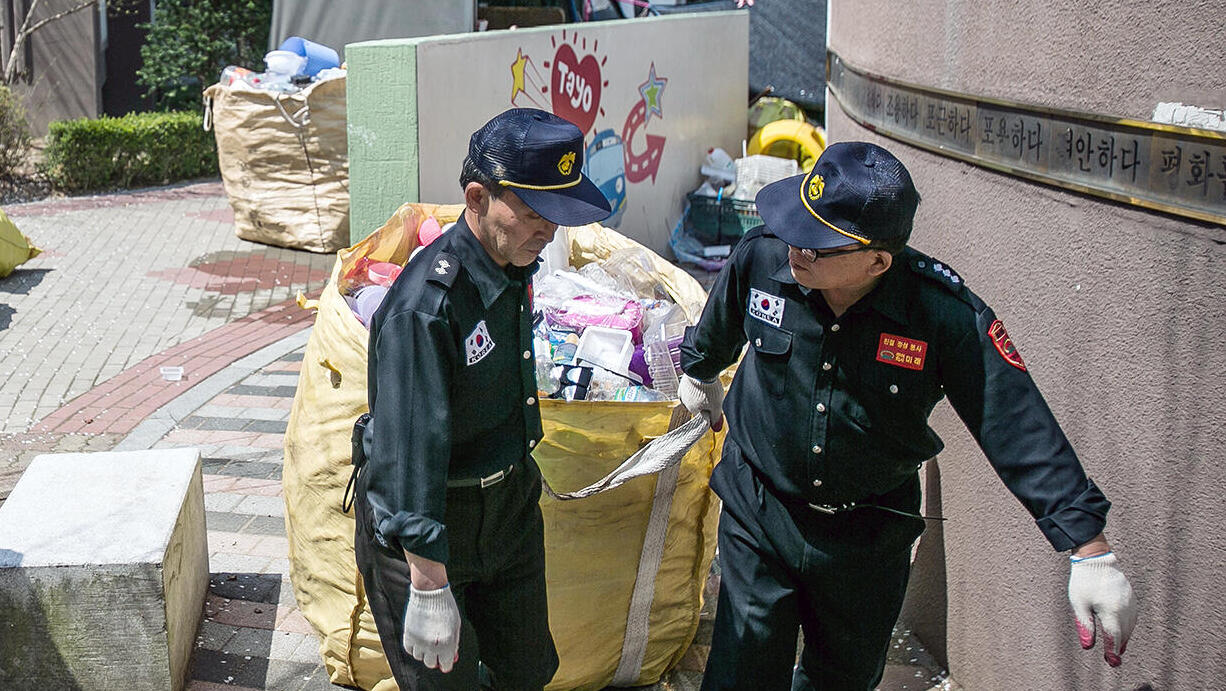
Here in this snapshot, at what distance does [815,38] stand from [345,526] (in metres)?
11.2

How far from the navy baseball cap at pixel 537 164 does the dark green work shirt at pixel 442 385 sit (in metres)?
0.18

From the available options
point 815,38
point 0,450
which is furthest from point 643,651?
point 815,38

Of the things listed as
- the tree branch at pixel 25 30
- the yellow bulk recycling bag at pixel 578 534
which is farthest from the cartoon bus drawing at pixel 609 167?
the tree branch at pixel 25 30

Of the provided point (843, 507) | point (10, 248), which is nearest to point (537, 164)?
point (843, 507)

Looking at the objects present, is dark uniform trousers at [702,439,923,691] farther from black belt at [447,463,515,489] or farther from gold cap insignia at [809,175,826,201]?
gold cap insignia at [809,175,826,201]

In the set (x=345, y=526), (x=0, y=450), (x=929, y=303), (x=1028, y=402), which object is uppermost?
(x=929, y=303)

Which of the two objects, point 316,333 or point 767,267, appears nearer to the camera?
point 767,267

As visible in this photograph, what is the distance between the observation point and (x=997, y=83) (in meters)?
3.24

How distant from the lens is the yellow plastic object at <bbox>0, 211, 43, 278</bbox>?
7.71 meters

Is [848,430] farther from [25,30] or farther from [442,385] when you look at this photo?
[25,30]

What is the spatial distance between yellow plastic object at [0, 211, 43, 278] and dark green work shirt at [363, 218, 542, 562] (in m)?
6.11

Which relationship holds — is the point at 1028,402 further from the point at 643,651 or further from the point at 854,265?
the point at 643,651

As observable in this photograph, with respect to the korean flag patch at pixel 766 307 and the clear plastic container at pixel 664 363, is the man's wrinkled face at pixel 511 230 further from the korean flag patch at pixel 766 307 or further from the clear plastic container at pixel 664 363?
the clear plastic container at pixel 664 363

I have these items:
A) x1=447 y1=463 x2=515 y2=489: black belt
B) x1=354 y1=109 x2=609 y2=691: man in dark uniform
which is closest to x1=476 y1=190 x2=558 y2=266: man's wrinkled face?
x1=354 y1=109 x2=609 y2=691: man in dark uniform
